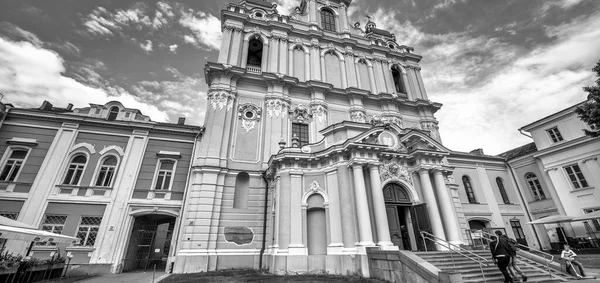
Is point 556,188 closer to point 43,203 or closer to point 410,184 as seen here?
point 410,184

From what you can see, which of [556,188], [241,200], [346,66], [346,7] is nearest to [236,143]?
[241,200]

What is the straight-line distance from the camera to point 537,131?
24.3 m

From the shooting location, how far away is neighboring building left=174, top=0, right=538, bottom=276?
1265 cm

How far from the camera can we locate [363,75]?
2384 cm

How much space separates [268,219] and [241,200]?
6.97ft

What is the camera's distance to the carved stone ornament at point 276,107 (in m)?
18.8

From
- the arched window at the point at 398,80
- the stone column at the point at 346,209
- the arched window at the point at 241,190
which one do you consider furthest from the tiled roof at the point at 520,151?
the arched window at the point at 241,190

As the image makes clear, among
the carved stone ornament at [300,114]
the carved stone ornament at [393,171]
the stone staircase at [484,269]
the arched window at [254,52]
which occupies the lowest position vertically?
the stone staircase at [484,269]

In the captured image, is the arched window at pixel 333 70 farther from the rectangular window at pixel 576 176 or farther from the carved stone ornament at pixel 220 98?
the rectangular window at pixel 576 176

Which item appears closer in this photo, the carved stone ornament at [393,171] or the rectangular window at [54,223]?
the carved stone ornament at [393,171]

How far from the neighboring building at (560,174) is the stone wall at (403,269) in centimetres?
2035

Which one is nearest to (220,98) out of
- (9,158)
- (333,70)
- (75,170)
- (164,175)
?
(164,175)

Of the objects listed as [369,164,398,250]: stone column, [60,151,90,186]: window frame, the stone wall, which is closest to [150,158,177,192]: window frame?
[60,151,90,186]: window frame

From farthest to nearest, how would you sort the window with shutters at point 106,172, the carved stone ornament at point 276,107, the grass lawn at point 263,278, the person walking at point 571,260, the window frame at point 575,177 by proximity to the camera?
the window frame at point 575,177, the carved stone ornament at point 276,107, the window with shutters at point 106,172, the grass lawn at point 263,278, the person walking at point 571,260
